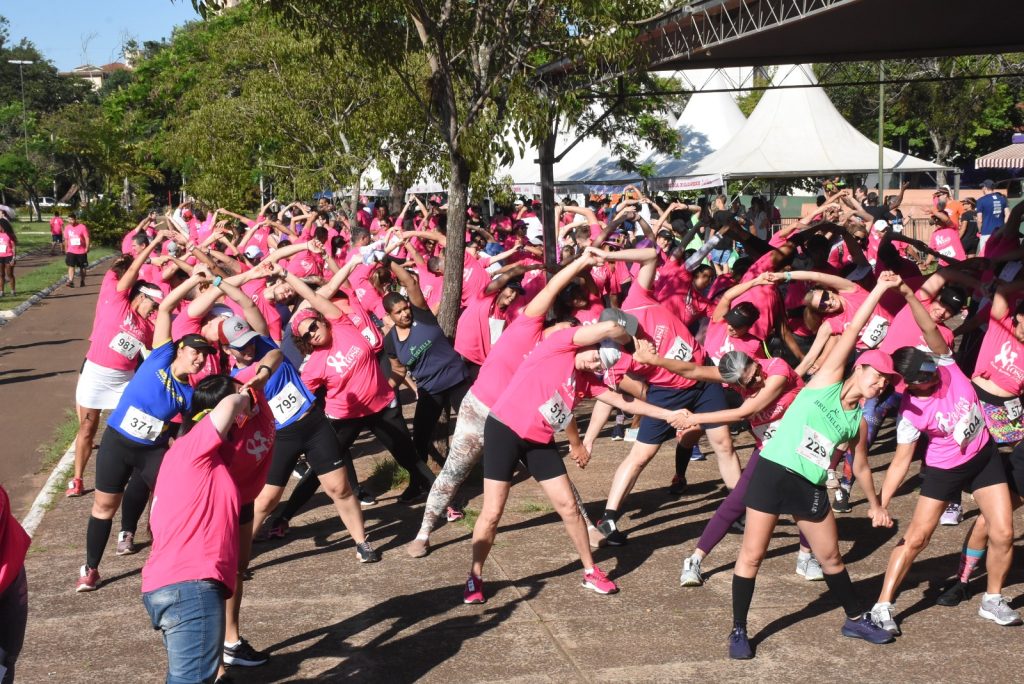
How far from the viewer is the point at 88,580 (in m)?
7.20

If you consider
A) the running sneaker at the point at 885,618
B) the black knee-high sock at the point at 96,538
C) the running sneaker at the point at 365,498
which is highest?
the black knee-high sock at the point at 96,538

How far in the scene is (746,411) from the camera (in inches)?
260

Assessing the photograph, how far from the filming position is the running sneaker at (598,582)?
691 cm

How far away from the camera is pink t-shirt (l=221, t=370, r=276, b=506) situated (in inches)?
218

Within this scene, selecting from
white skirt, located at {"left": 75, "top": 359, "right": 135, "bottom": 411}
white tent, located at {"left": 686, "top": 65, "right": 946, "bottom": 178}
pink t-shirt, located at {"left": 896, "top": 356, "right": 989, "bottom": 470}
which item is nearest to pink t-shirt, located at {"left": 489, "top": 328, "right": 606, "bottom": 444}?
pink t-shirt, located at {"left": 896, "top": 356, "right": 989, "bottom": 470}

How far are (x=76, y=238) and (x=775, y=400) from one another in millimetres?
23681

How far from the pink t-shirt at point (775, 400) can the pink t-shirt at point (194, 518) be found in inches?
126

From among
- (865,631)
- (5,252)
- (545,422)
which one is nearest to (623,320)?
(545,422)

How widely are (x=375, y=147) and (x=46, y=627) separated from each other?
56.0ft

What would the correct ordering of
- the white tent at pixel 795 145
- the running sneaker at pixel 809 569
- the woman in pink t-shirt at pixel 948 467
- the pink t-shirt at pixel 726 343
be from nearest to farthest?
1. the woman in pink t-shirt at pixel 948 467
2. the running sneaker at pixel 809 569
3. the pink t-shirt at pixel 726 343
4. the white tent at pixel 795 145

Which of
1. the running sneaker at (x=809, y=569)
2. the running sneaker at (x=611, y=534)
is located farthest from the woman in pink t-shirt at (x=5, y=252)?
the running sneaker at (x=809, y=569)

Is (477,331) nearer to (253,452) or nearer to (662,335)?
(662,335)

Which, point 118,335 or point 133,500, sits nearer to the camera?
point 133,500

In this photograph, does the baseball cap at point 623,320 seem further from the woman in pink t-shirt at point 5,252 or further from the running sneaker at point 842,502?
the woman in pink t-shirt at point 5,252
